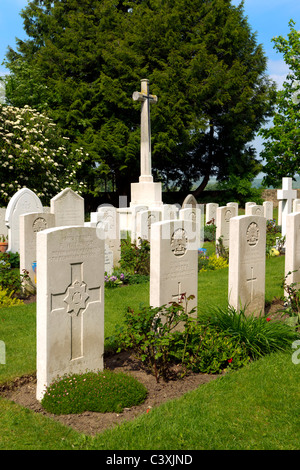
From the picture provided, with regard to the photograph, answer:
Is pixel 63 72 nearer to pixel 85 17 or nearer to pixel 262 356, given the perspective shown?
pixel 85 17

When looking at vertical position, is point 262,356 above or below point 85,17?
below

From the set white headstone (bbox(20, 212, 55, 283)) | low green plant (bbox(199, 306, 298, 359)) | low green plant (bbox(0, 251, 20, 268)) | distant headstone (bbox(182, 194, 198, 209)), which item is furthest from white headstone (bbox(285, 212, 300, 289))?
distant headstone (bbox(182, 194, 198, 209))

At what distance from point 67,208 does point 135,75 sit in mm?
14029

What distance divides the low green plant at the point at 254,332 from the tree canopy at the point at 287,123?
21.9 meters

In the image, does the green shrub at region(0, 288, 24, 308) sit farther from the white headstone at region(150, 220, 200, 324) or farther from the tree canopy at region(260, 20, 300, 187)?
the tree canopy at region(260, 20, 300, 187)

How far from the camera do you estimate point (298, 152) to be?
2669cm

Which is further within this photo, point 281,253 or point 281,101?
point 281,101

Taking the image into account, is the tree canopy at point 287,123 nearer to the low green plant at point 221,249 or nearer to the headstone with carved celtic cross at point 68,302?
the low green plant at point 221,249

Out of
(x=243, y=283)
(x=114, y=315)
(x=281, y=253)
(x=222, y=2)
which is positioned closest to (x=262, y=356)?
(x=243, y=283)

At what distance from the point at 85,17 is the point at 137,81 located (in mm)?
4946

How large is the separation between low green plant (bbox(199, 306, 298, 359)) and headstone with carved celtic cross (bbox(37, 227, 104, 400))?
4.75 ft

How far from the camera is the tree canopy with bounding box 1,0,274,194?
81.9ft

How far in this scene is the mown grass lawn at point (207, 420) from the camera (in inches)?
145

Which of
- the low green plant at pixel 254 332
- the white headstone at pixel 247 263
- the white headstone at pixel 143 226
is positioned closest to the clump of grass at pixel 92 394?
the low green plant at pixel 254 332
